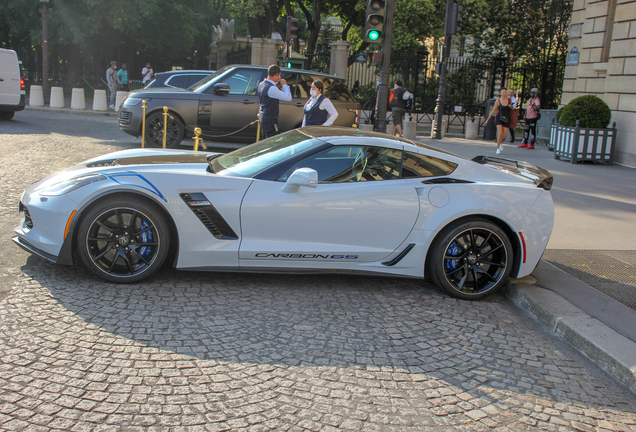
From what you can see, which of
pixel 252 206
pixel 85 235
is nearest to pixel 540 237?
pixel 252 206

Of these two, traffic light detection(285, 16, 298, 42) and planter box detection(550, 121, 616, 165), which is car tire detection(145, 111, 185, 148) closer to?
planter box detection(550, 121, 616, 165)

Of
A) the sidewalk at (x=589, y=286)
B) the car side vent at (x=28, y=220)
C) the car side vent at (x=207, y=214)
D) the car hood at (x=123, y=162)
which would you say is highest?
the car hood at (x=123, y=162)

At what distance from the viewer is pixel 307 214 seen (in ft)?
15.4

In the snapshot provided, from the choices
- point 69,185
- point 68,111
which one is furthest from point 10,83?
point 69,185

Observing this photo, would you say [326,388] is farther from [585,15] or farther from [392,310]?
[585,15]

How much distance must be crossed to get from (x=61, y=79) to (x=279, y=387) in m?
33.8

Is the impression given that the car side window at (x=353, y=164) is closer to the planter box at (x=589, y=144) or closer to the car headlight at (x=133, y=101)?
the car headlight at (x=133, y=101)

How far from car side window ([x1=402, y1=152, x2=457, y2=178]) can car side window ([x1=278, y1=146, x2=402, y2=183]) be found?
7cm

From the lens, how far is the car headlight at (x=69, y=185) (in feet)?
15.0

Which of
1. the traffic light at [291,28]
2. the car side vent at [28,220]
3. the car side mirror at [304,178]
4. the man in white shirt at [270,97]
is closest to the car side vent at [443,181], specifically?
the car side mirror at [304,178]

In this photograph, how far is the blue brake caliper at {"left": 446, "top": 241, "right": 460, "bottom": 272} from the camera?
4.95 meters

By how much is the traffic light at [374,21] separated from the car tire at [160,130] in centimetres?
446

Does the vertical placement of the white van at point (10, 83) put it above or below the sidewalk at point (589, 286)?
above

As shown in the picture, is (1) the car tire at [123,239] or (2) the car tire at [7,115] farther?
(2) the car tire at [7,115]
